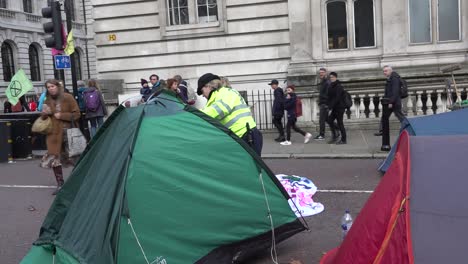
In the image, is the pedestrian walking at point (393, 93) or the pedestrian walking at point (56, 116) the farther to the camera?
the pedestrian walking at point (393, 93)

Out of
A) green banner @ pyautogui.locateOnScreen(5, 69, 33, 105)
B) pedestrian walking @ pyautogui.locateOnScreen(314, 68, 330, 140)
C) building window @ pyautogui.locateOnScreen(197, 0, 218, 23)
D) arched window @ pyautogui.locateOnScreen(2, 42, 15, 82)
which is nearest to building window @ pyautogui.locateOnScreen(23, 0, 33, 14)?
arched window @ pyautogui.locateOnScreen(2, 42, 15, 82)

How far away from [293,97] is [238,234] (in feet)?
27.6

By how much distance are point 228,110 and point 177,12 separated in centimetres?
1205

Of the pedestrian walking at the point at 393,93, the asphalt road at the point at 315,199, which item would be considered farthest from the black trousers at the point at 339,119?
the asphalt road at the point at 315,199

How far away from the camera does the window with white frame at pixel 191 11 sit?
1703cm

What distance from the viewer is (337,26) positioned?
16.0 m

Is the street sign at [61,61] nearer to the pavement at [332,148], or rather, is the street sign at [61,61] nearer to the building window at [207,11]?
the building window at [207,11]

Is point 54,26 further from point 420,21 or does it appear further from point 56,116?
point 420,21

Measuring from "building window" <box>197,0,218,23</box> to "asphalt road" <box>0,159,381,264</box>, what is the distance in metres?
7.81

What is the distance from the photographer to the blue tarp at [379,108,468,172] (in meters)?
6.23

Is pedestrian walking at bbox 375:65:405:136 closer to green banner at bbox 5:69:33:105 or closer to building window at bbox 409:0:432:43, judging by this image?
building window at bbox 409:0:432:43

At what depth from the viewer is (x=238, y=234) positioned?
4.77 meters

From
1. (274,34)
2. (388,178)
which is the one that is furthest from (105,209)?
(274,34)

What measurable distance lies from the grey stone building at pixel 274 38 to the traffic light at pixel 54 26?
16.8ft
